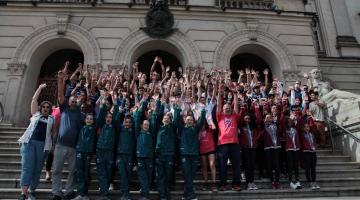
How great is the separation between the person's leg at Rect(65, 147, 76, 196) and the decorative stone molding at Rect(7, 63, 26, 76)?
9.89 meters

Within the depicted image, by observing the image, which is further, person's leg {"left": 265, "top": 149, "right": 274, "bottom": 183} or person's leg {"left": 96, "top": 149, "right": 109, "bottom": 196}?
person's leg {"left": 265, "top": 149, "right": 274, "bottom": 183}

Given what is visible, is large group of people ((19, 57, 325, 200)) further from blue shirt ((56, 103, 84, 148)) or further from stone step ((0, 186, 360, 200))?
stone step ((0, 186, 360, 200))

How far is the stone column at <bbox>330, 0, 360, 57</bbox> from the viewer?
22.5 m

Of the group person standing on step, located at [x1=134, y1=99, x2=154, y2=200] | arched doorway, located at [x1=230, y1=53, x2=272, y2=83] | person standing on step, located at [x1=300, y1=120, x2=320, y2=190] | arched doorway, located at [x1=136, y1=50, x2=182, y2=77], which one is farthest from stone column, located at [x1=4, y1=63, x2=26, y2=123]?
person standing on step, located at [x1=300, y1=120, x2=320, y2=190]

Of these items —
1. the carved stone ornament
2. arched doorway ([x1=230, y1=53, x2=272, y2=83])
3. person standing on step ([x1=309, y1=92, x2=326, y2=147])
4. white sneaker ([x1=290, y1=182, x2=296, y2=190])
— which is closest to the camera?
white sneaker ([x1=290, y1=182, x2=296, y2=190])

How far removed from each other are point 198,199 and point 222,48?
415 inches

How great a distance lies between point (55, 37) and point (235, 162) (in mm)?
12124

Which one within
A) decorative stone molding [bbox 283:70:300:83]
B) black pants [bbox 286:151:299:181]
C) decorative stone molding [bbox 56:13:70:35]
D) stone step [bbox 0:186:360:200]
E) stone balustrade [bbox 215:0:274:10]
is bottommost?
stone step [bbox 0:186:360:200]

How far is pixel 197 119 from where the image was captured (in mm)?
8352

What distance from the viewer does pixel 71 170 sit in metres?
7.20

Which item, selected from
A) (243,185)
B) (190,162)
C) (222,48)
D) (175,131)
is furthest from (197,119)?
(222,48)

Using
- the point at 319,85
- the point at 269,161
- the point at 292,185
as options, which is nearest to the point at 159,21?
the point at 319,85

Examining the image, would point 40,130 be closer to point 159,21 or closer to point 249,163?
point 249,163

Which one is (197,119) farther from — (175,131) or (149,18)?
(149,18)
